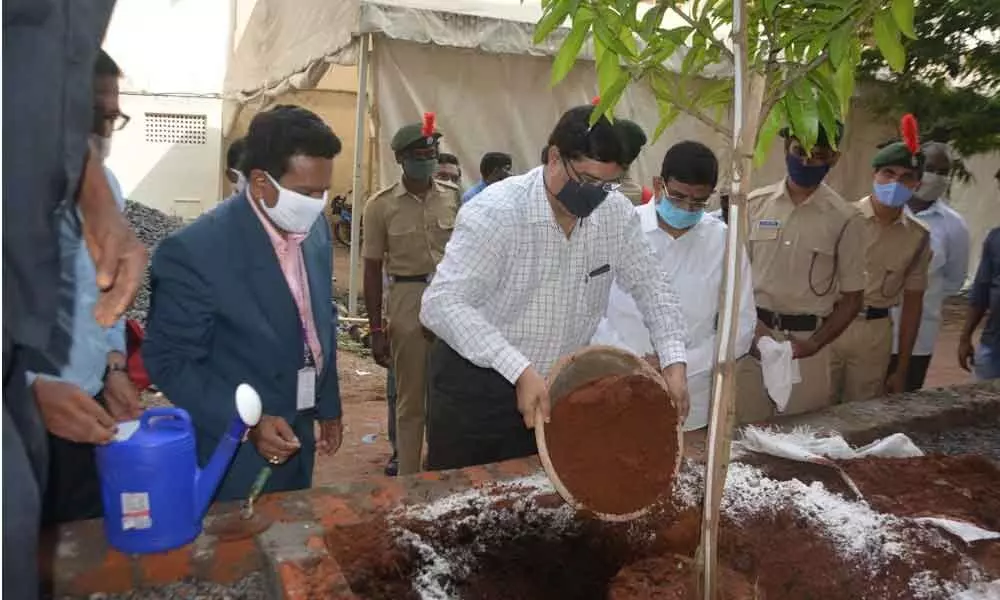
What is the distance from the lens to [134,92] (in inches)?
558

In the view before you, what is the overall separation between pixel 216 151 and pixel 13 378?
14.8 meters

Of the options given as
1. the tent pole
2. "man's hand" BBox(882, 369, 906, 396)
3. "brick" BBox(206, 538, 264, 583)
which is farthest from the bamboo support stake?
the tent pole

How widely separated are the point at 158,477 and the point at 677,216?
199 centimetres

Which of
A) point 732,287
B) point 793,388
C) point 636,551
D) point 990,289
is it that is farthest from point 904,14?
point 990,289

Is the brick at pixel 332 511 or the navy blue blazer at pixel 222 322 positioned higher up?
the navy blue blazer at pixel 222 322

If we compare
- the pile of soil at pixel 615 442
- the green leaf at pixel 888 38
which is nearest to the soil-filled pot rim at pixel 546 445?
the pile of soil at pixel 615 442

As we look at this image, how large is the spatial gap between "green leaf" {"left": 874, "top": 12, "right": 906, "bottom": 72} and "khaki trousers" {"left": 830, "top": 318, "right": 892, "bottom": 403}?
2678 millimetres

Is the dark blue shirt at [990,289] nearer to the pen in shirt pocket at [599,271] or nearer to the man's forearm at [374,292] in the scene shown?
the pen in shirt pocket at [599,271]

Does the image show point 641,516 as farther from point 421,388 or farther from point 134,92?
point 134,92

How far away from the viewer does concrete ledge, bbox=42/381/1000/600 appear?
1.65 m

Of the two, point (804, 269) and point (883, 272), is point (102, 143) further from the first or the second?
point (883, 272)

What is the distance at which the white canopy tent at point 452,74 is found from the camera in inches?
281

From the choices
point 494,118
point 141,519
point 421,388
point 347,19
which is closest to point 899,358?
point 421,388

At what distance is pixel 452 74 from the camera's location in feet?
25.0
